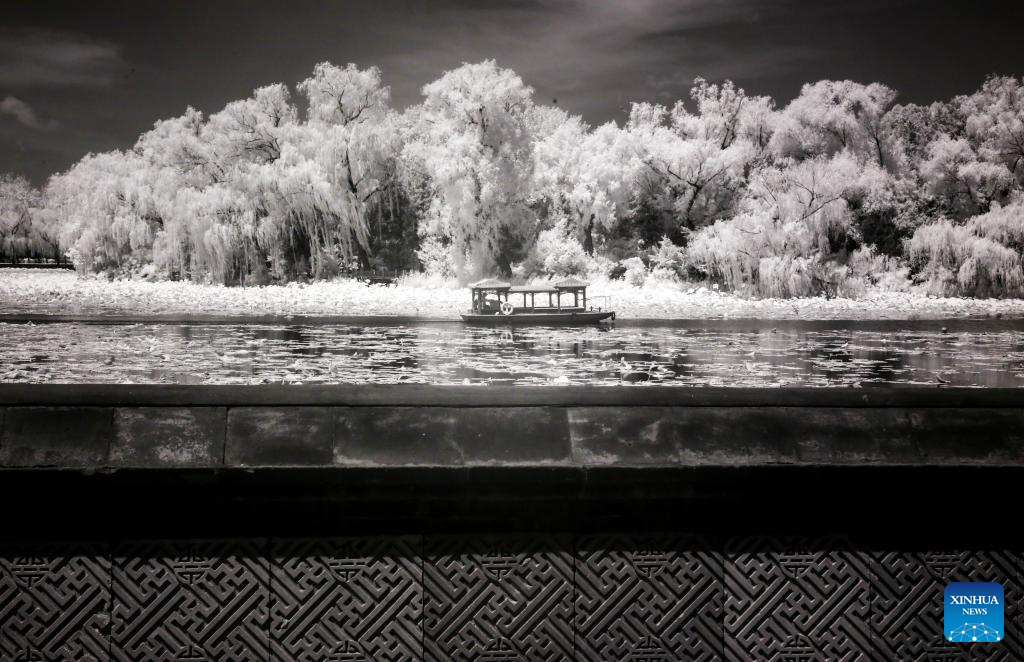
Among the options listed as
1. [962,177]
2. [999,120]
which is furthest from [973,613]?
[962,177]

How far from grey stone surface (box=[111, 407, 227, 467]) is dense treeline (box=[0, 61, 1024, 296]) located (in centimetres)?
1821

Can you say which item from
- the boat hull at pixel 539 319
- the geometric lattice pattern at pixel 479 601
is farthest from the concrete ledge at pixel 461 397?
the boat hull at pixel 539 319

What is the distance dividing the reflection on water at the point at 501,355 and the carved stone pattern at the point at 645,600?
4.98m

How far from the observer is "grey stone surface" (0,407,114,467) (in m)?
2.01

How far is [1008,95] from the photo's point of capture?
16641 mm

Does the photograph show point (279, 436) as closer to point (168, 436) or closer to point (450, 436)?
point (168, 436)

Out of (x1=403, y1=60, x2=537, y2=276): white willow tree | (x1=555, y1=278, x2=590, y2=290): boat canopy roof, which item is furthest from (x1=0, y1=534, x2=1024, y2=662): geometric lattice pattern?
(x1=403, y1=60, x2=537, y2=276): white willow tree

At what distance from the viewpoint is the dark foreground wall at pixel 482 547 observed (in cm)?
199

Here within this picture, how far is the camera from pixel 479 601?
6.58ft

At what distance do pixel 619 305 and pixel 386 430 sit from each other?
17309 mm

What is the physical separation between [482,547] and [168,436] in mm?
872

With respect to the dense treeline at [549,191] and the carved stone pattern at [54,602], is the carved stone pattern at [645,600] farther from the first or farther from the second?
the dense treeline at [549,191]

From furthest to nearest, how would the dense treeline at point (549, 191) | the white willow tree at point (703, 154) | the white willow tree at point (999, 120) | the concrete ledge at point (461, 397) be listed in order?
1. the white willow tree at point (703, 154)
2. the dense treeline at point (549, 191)
3. the white willow tree at point (999, 120)
4. the concrete ledge at point (461, 397)

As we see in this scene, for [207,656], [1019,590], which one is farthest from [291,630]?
[1019,590]
